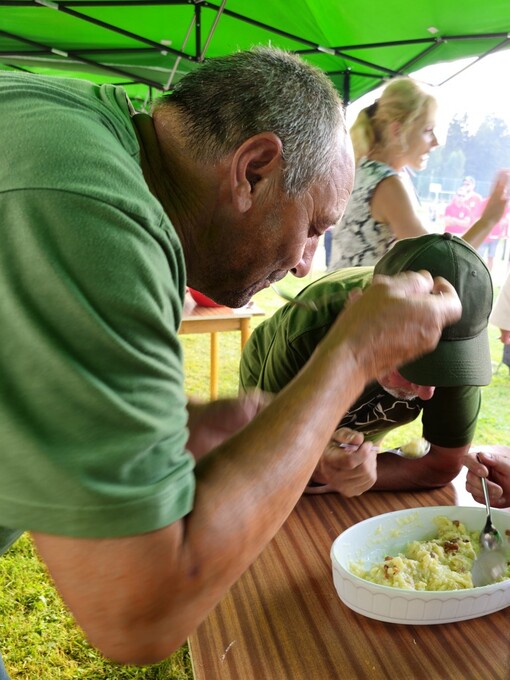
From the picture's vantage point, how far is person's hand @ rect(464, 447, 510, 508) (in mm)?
1369

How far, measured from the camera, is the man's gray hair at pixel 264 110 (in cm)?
75

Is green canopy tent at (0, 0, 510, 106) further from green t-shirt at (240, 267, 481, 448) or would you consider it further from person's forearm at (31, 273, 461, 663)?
person's forearm at (31, 273, 461, 663)

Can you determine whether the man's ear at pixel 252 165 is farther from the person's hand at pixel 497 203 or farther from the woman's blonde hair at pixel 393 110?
the person's hand at pixel 497 203

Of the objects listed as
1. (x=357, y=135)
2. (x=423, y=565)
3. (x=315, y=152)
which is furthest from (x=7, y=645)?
(x=357, y=135)

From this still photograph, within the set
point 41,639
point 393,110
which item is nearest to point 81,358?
point 41,639

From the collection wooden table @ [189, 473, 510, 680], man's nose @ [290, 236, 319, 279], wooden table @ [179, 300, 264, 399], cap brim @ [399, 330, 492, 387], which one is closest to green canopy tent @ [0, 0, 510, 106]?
wooden table @ [179, 300, 264, 399]

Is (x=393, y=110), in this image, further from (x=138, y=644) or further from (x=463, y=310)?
(x=138, y=644)

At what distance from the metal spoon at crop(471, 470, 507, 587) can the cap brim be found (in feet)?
0.95

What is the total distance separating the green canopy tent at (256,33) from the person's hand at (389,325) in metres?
2.68

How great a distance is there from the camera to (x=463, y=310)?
53.9 inches

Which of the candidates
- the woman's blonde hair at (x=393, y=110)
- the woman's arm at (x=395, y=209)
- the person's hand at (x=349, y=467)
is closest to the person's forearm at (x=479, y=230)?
the woman's arm at (x=395, y=209)

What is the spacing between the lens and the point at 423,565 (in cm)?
108

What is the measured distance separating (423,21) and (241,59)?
9.37 feet

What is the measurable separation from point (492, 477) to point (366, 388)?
37cm
